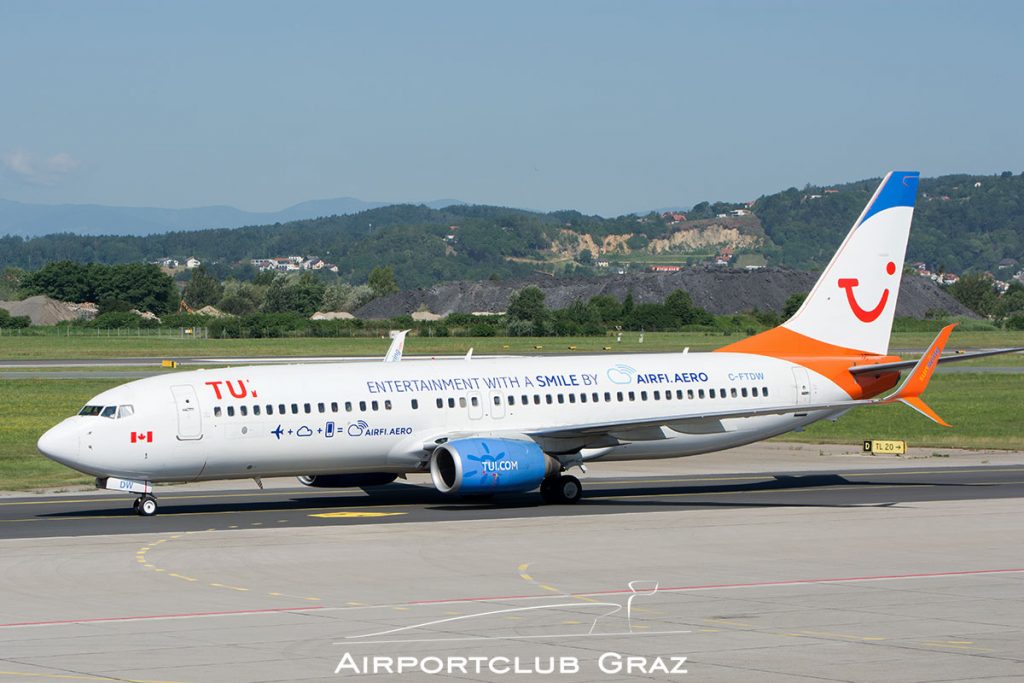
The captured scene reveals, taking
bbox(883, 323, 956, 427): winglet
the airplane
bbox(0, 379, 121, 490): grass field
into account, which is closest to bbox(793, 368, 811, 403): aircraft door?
the airplane

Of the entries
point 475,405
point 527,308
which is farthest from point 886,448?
point 527,308

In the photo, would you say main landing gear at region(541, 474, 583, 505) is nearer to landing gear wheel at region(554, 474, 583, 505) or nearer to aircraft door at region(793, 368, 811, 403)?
landing gear wheel at region(554, 474, 583, 505)

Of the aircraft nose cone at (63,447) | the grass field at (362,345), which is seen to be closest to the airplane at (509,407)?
the aircraft nose cone at (63,447)

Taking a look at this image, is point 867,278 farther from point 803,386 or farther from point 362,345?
point 362,345

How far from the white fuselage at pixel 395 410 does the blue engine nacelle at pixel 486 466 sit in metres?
1.35

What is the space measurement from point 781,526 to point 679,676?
15863 millimetres

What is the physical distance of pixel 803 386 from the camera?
1695 inches

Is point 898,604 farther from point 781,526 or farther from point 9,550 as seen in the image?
point 9,550

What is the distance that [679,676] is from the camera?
1844 cm

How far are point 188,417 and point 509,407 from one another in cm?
852

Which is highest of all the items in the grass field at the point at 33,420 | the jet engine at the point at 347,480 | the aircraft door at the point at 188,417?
the aircraft door at the point at 188,417

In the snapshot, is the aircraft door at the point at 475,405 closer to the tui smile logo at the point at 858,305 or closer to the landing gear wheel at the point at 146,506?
the landing gear wheel at the point at 146,506

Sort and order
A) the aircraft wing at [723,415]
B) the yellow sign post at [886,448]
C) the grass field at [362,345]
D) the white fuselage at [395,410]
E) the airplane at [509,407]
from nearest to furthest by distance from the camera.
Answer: the white fuselage at [395,410]
the airplane at [509,407]
the aircraft wing at [723,415]
the yellow sign post at [886,448]
the grass field at [362,345]

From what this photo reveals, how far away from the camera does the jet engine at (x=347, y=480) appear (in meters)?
40.2
